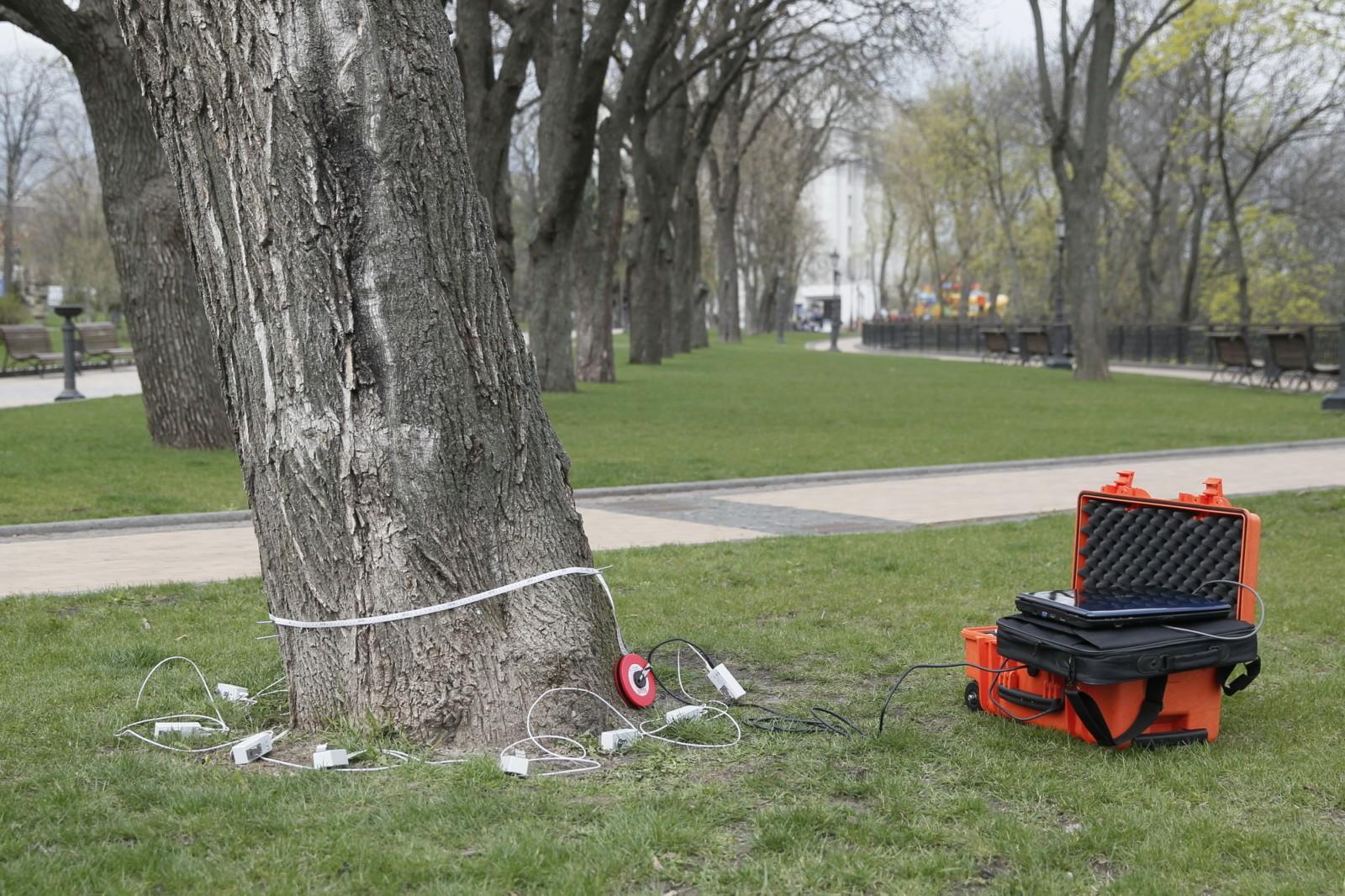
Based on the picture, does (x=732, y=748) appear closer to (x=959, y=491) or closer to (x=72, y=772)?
(x=72, y=772)

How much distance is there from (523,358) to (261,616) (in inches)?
101

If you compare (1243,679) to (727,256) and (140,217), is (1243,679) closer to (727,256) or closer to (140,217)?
(140,217)

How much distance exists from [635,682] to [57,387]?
22.5 metres

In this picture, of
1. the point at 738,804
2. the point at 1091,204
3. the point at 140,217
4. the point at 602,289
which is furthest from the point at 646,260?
the point at 738,804

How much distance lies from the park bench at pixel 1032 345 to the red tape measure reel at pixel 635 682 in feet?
110

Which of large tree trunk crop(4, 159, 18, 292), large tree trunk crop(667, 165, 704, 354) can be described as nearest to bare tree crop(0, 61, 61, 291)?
large tree trunk crop(4, 159, 18, 292)

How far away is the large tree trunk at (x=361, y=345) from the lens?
4.43 meters


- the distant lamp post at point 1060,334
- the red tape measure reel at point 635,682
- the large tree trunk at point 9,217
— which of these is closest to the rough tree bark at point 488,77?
the red tape measure reel at point 635,682

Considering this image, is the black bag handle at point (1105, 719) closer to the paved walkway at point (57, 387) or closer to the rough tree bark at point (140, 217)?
the rough tree bark at point (140, 217)

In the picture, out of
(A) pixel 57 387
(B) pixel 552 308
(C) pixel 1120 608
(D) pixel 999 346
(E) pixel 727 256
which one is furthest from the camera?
(E) pixel 727 256

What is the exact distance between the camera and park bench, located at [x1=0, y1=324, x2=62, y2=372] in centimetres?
2666

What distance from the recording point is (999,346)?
40625mm

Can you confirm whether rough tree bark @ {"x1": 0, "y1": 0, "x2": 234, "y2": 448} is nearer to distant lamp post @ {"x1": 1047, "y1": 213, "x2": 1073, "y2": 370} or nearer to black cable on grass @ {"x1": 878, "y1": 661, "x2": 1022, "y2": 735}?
black cable on grass @ {"x1": 878, "y1": 661, "x2": 1022, "y2": 735}

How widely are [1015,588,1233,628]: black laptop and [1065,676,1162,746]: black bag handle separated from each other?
0.71 ft
